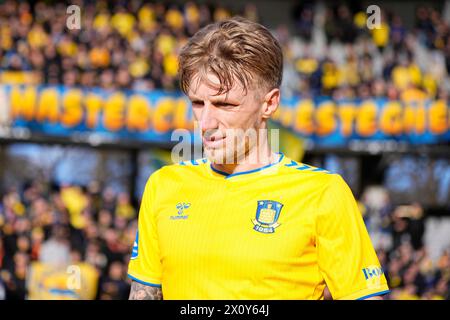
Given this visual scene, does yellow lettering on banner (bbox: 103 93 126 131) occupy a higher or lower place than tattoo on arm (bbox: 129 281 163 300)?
lower

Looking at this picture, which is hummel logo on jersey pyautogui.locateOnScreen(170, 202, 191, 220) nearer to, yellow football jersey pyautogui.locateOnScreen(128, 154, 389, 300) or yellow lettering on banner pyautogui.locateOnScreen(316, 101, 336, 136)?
yellow football jersey pyautogui.locateOnScreen(128, 154, 389, 300)

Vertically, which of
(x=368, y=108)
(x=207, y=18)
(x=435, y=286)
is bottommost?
(x=435, y=286)

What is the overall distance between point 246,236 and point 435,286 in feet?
34.7

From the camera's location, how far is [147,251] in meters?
2.65

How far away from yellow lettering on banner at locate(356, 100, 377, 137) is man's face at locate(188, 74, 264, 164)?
12904 millimetres

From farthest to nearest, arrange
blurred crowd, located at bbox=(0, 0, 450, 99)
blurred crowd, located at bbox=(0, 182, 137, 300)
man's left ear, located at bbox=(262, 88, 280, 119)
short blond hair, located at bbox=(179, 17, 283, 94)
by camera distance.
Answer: blurred crowd, located at bbox=(0, 0, 450, 99) → blurred crowd, located at bbox=(0, 182, 137, 300) → man's left ear, located at bbox=(262, 88, 280, 119) → short blond hair, located at bbox=(179, 17, 283, 94)

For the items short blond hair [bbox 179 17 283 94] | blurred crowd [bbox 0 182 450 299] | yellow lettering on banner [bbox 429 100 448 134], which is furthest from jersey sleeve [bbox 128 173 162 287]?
yellow lettering on banner [bbox 429 100 448 134]

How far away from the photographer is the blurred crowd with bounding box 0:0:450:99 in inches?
597

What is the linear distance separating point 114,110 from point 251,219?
1265 cm

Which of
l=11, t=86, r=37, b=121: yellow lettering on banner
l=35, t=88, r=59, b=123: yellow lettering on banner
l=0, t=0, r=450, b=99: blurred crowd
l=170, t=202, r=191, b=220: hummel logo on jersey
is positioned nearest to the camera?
l=170, t=202, r=191, b=220: hummel logo on jersey

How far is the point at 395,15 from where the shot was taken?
60.5ft
